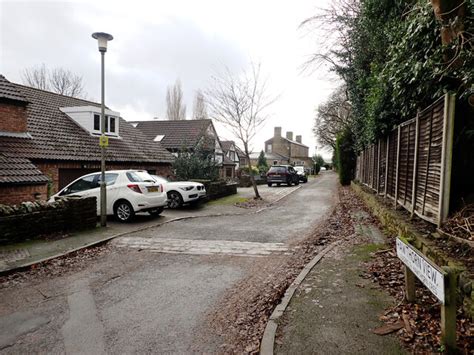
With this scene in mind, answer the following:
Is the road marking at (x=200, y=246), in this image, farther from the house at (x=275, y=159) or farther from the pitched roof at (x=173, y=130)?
the house at (x=275, y=159)

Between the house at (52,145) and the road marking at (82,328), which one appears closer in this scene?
the road marking at (82,328)

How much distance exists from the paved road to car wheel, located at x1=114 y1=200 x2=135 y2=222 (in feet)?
6.48

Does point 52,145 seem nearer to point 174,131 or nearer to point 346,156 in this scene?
point 174,131

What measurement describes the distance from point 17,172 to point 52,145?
5417 millimetres

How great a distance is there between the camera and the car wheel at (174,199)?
1409 cm

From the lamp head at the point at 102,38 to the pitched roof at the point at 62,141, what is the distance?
5870 mm

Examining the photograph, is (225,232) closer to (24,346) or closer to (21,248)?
(21,248)

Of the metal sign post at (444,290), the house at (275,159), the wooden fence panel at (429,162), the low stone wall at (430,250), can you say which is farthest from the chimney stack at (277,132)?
the metal sign post at (444,290)

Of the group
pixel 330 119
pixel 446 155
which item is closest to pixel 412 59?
pixel 446 155

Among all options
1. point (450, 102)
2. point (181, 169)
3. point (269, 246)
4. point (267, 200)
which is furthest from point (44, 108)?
point (450, 102)

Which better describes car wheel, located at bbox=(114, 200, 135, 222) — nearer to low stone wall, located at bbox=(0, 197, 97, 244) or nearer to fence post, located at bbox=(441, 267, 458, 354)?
low stone wall, located at bbox=(0, 197, 97, 244)

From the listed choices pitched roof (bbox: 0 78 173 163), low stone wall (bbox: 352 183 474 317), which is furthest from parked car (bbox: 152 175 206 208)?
low stone wall (bbox: 352 183 474 317)

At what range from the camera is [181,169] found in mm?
19719

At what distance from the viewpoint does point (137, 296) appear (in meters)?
4.82
